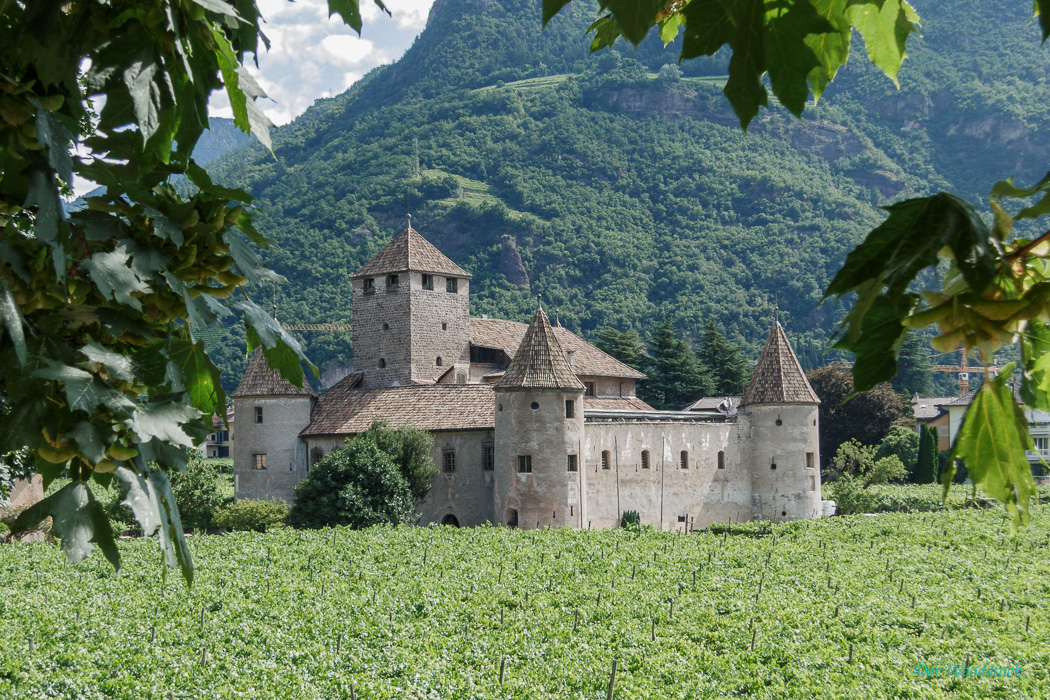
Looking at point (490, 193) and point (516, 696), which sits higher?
point (490, 193)

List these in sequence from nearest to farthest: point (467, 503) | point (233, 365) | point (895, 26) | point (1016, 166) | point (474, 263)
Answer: point (895, 26) < point (467, 503) < point (233, 365) < point (474, 263) < point (1016, 166)

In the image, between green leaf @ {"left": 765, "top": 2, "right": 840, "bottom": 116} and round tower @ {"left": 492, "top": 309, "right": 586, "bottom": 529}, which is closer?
green leaf @ {"left": 765, "top": 2, "right": 840, "bottom": 116}

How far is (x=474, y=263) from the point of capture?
319 feet

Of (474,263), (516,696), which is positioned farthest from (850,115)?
(516,696)

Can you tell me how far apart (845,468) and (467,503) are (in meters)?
23.7

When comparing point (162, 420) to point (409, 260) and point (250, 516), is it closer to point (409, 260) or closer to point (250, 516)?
point (250, 516)

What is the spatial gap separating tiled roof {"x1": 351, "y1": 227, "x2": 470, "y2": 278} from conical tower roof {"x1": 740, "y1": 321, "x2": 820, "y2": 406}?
12746mm

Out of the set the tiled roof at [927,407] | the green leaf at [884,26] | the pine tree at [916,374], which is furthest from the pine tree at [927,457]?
the green leaf at [884,26]

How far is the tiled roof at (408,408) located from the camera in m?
31.2

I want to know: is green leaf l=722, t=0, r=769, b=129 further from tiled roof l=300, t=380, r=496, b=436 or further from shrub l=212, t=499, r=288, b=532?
tiled roof l=300, t=380, r=496, b=436

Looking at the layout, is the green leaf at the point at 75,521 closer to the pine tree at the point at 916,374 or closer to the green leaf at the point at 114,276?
the green leaf at the point at 114,276

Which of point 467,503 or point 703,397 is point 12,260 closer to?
point 467,503

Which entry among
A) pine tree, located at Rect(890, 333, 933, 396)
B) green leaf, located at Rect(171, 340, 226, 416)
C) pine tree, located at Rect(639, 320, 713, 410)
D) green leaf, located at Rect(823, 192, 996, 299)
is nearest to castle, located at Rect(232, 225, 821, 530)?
pine tree, located at Rect(639, 320, 713, 410)

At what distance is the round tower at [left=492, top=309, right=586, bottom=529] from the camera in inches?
1113
